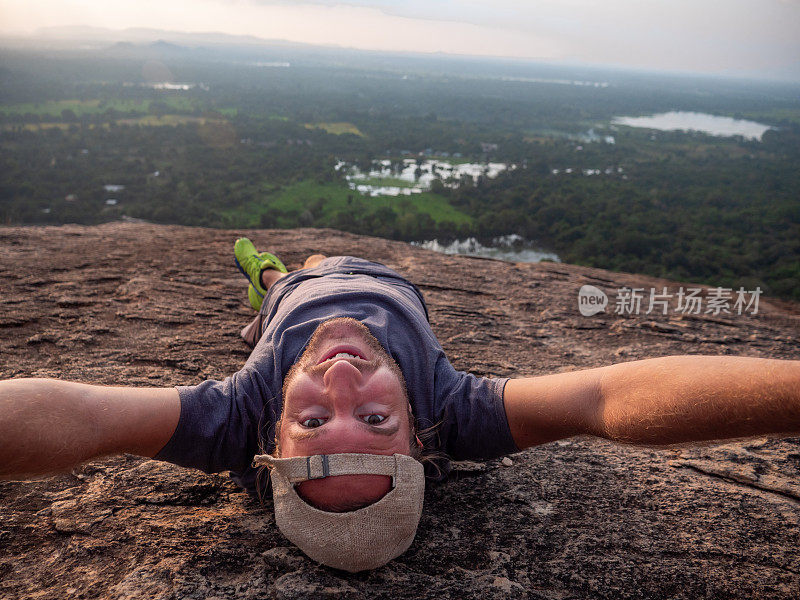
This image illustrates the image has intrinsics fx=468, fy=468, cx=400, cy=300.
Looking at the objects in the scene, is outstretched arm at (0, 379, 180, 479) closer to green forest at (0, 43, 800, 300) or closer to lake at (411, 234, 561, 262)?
green forest at (0, 43, 800, 300)

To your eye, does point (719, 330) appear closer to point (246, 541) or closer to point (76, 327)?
point (246, 541)

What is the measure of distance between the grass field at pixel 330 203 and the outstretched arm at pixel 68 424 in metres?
36.0

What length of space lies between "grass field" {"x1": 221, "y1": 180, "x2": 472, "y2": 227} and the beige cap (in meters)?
36.3

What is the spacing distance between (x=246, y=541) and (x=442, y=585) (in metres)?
0.87

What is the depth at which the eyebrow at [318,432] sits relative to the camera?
200cm

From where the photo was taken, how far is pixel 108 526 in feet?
6.93

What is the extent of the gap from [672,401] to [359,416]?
1.24m

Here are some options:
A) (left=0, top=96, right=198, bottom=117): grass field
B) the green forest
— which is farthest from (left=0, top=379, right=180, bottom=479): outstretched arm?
(left=0, top=96, right=198, bottom=117): grass field

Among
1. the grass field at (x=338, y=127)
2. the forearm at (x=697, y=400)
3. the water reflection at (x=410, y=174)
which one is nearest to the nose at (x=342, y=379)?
the forearm at (x=697, y=400)

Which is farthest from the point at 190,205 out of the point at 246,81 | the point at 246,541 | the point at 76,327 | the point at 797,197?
the point at 246,81

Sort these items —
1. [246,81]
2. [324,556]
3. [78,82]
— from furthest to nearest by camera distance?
[246,81]
[78,82]
[324,556]

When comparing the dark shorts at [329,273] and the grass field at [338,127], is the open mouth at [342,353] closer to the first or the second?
the dark shorts at [329,273]

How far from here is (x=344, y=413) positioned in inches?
81.3

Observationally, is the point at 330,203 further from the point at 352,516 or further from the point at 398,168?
the point at 352,516
